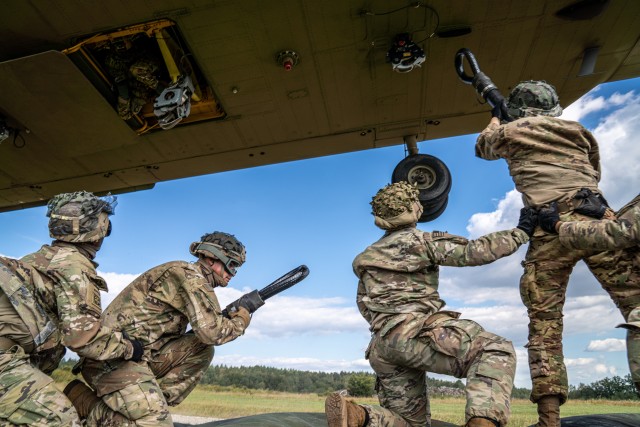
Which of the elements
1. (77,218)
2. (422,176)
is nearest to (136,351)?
(77,218)

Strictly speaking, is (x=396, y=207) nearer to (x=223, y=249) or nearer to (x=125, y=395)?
(x=223, y=249)

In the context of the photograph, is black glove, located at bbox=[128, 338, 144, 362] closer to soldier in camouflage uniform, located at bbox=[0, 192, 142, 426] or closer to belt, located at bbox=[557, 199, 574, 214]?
soldier in camouflage uniform, located at bbox=[0, 192, 142, 426]

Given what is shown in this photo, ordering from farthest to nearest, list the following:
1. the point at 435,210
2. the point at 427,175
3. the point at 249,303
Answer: the point at 427,175 → the point at 435,210 → the point at 249,303

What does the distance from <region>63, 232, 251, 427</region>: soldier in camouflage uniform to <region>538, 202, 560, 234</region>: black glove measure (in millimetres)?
2191

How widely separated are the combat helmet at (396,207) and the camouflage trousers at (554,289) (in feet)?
2.63

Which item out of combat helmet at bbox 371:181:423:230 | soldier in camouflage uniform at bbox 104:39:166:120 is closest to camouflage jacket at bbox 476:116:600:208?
combat helmet at bbox 371:181:423:230

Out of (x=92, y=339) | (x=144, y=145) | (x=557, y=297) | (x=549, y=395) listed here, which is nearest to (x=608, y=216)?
(x=557, y=297)

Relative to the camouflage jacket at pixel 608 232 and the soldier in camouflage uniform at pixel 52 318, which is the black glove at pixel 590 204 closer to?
the camouflage jacket at pixel 608 232

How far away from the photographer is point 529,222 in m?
3.09

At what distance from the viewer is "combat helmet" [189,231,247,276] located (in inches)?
147

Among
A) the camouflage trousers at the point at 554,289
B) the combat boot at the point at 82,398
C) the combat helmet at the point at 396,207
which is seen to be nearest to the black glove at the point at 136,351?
the combat boot at the point at 82,398

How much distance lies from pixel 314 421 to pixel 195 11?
3.87 m

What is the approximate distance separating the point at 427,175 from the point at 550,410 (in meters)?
3.72

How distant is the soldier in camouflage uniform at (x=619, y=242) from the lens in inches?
101
